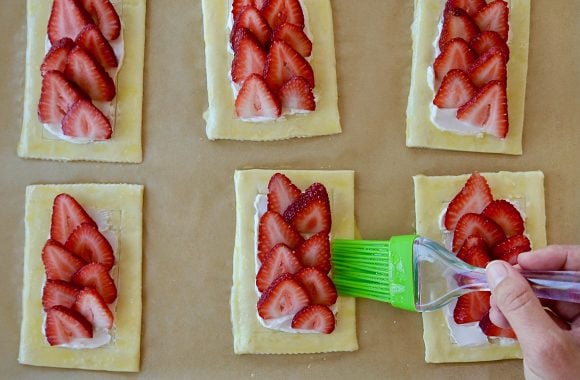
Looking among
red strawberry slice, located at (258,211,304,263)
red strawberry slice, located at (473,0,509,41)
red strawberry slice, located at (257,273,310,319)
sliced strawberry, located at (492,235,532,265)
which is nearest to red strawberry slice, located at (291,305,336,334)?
red strawberry slice, located at (257,273,310,319)

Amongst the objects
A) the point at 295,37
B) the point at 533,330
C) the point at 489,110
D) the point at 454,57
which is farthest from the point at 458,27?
the point at 533,330

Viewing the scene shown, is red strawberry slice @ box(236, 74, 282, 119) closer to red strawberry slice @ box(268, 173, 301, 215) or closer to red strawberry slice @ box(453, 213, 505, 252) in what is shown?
red strawberry slice @ box(268, 173, 301, 215)

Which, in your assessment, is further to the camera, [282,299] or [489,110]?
[489,110]

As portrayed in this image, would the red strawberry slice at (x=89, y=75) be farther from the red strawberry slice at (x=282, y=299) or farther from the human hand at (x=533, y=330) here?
the human hand at (x=533, y=330)

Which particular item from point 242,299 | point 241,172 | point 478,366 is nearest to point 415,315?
point 478,366

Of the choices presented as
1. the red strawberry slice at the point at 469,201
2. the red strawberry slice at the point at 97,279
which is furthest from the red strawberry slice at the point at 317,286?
the red strawberry slice at the point at 97,279

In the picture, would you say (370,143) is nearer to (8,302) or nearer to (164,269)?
(164,269)

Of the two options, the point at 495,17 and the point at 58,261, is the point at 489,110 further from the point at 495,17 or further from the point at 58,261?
the point at 58,261
